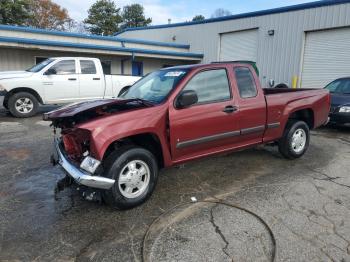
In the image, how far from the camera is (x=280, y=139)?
5.84 meters

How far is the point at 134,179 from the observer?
12.7 ft

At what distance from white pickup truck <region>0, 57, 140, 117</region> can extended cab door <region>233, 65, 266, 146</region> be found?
7.28 m

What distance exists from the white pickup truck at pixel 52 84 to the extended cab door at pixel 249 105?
287 inches

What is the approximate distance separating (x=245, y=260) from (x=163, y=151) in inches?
68.4

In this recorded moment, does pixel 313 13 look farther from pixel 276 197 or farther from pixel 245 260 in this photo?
pixel 245 260

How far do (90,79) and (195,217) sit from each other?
28.1 ft

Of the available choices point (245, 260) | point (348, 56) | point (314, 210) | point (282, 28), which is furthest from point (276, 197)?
point (282, 28)

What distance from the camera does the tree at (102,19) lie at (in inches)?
2073

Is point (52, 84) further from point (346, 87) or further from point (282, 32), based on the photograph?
point (282, 32)

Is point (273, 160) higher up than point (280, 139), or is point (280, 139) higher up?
point (280, 139)

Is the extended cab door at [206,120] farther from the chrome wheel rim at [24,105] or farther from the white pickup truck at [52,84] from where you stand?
the chrome wheel rim at [24,105]

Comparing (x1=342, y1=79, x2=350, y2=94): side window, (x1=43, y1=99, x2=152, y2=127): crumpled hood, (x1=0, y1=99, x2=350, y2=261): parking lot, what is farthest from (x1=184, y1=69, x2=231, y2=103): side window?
(x1=342, y1=79, x2=350, y2=94): side window

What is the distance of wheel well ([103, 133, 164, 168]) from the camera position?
4.04m

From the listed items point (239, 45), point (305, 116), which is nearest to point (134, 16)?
point (239, 45)
